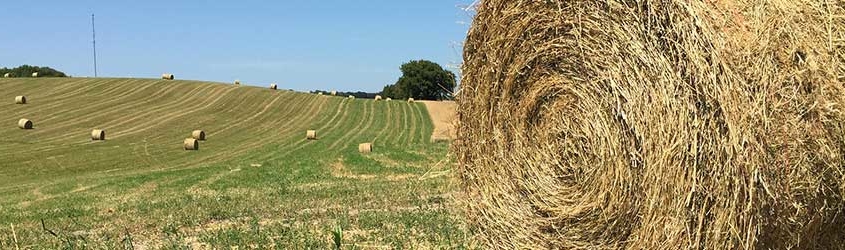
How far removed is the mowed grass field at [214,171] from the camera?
6703 millimetres

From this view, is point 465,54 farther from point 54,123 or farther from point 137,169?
point 54,123

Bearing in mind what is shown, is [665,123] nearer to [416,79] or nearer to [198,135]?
[198,135]

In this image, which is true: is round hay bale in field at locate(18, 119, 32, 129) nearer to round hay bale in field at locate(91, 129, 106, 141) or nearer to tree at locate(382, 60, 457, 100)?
round hay bale in field at locate(91, 129, 106, 141)

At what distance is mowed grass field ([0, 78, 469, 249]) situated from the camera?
6703mm

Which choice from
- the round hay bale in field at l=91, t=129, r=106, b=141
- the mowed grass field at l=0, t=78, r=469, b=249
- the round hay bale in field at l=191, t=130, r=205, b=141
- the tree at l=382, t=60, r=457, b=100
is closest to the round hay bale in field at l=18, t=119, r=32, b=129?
the mowed grass field at l=0, t=78, r=469, b=249

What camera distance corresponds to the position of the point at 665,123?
352 centimetres

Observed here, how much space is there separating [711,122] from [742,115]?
0.17 meters

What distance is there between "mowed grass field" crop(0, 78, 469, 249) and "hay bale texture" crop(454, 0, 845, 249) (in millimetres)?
1070

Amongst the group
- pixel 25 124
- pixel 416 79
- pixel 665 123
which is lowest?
pixel 25 124

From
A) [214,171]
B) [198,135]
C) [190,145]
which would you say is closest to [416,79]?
[198,135]

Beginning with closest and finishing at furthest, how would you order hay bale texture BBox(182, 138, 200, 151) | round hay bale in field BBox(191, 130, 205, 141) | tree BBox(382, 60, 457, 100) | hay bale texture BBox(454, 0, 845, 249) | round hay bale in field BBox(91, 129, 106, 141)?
hay bale texture BBox(454, 0, 845, 249), hay bale texture BBox(182, 138, 200, 151), round hay bale in field BBox(91, 129, 106, 141), round hay bale in field BBox(191, 130, 205, 141), tree BBox(382, 60, 457, 100)

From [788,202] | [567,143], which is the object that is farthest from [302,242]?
[788,202]

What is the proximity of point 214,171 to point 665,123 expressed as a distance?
17.0m

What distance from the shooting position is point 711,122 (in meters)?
3.25
